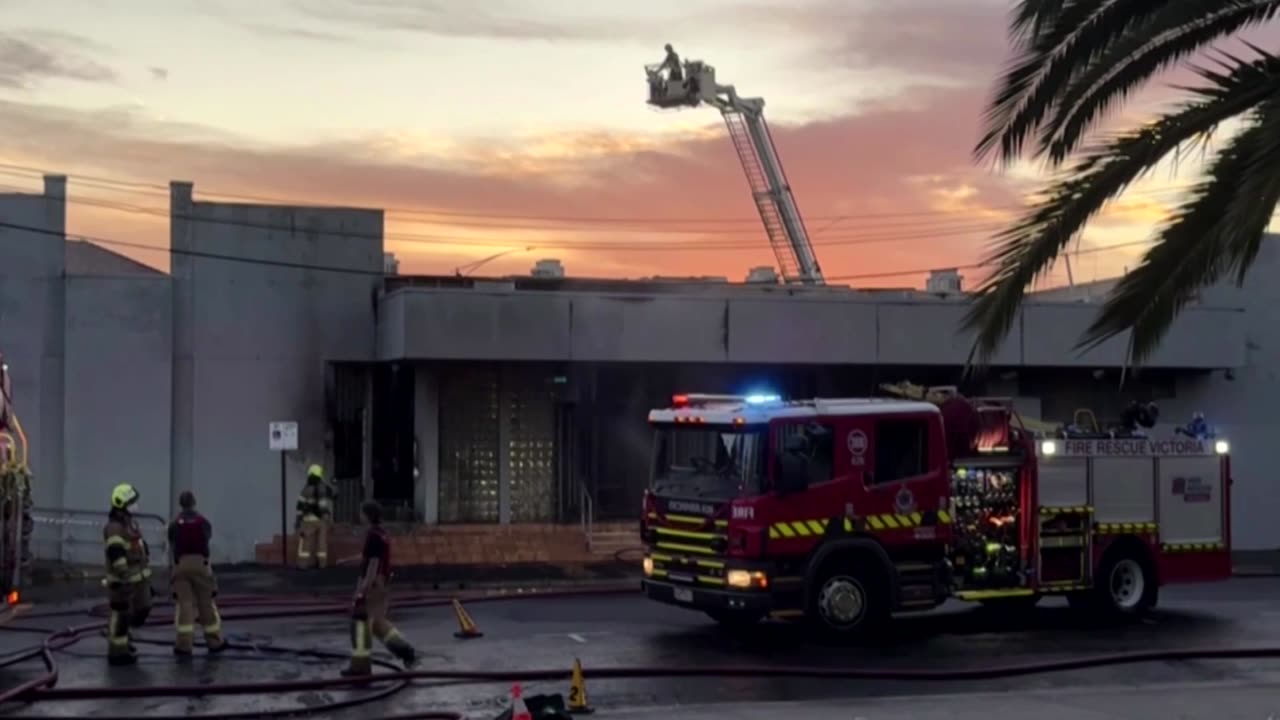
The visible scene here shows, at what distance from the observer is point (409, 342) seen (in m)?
25.9

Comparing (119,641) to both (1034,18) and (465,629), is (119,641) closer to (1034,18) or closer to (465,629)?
(465,629)

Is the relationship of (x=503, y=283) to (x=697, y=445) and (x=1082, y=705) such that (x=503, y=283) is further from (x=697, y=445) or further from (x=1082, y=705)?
(x=1082, y=705)

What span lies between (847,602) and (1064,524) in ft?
10.9

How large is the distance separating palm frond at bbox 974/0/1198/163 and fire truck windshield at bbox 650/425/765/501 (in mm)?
6519

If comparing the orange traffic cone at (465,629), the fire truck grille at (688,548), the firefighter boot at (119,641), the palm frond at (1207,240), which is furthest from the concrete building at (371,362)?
the palm frond at (1207,240)

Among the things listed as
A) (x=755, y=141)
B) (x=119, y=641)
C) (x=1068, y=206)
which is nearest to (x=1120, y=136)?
(x=1068, y=206)

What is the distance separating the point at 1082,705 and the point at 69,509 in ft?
62.8

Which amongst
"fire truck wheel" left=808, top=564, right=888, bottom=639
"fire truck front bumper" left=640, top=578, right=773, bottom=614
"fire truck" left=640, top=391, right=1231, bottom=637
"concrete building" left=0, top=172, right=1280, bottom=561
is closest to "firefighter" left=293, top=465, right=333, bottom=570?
"concrete building" left=0, top=172, right=1280, bottom=561

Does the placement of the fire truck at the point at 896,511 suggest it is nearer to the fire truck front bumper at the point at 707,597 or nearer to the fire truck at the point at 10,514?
the fire truck front bumper at the point at 707,597

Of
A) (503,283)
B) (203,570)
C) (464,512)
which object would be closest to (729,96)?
(503,283)

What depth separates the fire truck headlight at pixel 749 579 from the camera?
1562cm

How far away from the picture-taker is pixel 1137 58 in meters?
9.64

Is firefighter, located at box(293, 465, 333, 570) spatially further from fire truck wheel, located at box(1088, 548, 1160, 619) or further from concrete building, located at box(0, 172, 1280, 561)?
fire truck wheel, located at box(1088, 548, 1160, 619)

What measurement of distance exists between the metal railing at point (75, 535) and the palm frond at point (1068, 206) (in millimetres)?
19420
